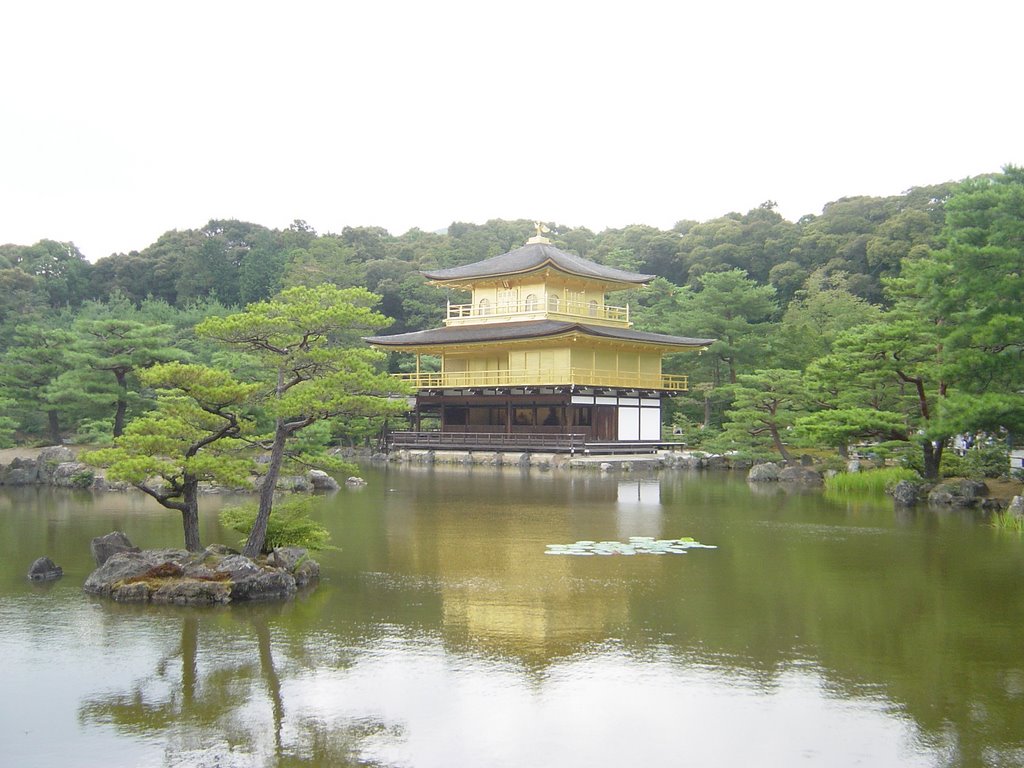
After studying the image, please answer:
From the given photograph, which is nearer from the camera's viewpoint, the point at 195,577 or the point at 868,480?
the point at 195,577

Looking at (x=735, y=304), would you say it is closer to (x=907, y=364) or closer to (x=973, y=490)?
(x=907, y=364)

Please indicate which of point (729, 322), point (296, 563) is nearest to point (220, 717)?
point (296, 563)

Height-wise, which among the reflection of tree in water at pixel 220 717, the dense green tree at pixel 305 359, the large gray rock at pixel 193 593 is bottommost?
the reflection of tree in water at pixel 220 717

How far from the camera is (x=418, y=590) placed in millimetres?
10125

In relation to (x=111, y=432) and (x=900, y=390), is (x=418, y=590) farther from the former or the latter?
(x=111, y=432)

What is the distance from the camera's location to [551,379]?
33938 millimetres

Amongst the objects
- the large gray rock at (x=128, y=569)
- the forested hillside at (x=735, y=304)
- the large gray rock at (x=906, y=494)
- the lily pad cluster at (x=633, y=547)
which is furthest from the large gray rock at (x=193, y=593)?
the large gray rock at (x=906, y=494)

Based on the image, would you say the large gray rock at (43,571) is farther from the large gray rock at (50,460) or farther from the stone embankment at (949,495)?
the stone embankment at (949,495)

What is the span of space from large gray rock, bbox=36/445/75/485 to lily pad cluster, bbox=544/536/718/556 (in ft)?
53.5

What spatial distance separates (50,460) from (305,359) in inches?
645

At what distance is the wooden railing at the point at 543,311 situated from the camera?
37.5m

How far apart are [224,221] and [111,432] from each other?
138 feet

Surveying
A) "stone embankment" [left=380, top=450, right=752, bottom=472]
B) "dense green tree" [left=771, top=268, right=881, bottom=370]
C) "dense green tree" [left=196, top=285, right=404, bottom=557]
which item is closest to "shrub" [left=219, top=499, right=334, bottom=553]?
"dense green tree" [left=196, top=285, right=404, bottom=557]

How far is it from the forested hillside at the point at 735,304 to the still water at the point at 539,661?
6.10 meters
